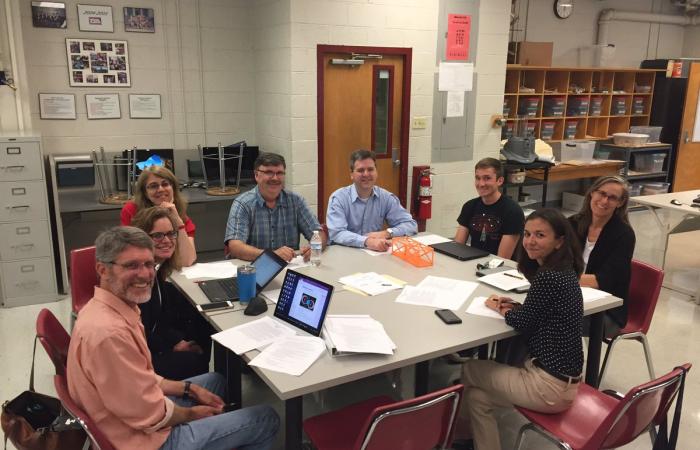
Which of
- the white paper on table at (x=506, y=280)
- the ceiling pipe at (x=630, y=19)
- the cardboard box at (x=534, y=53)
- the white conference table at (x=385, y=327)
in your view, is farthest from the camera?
the ceiling pipe at (x=630, y=19)

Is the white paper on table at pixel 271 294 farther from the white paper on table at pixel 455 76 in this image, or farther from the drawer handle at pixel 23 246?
the white paper on table at pixel 455 76

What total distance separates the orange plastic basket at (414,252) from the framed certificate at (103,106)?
313 centimetres

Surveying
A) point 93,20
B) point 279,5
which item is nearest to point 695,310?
point 279,5

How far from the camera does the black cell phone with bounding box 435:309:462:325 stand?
2242 millimetres

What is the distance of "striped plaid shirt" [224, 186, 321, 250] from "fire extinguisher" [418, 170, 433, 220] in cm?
232

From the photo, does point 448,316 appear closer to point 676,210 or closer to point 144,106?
point 676,210

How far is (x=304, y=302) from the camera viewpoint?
2188mm

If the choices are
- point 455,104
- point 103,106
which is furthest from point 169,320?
point 455,104

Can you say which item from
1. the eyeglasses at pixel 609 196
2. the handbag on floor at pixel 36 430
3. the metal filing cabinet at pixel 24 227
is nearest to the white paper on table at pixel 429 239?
the eyeglasses at pixel 609 196

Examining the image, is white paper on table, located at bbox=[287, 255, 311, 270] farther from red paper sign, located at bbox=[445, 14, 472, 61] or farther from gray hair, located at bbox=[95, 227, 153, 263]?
red paper sign, located at bbox=[445, 14, 472, 61]

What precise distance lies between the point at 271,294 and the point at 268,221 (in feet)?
2.89

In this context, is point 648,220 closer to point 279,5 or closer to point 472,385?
point 279,5

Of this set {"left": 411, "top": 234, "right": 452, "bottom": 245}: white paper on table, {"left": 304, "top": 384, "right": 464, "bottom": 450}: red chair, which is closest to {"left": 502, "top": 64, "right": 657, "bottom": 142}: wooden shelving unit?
{"left": 411, "top": 234, "right": 452, "bottom": 245}: white paper on table

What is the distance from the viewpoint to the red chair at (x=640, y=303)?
2.83 meters
